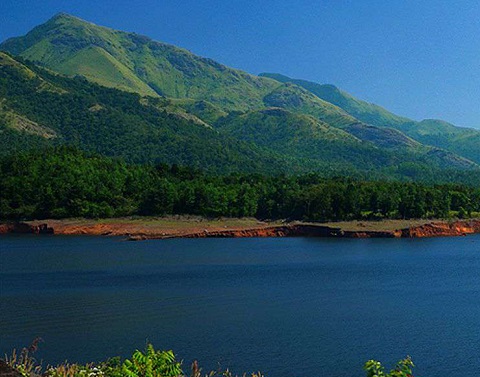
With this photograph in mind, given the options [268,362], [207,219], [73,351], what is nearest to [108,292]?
[73,351]

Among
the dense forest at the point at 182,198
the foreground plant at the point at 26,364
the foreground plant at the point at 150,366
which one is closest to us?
the foreground plant at the point at 150,366

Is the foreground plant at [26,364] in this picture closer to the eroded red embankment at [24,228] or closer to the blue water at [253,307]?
the blue water at [253,307]

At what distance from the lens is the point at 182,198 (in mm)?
175000

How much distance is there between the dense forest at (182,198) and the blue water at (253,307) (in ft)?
164

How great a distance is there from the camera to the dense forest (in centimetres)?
16650

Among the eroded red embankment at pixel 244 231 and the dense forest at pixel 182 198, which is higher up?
the dense forest at pixel 182 198

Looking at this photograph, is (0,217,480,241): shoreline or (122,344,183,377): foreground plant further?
(0,217,480,241): shoreline

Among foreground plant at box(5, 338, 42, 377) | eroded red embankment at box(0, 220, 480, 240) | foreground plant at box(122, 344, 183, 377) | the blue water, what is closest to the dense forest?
eroded red embankment at box(0, 220, 480, 240)

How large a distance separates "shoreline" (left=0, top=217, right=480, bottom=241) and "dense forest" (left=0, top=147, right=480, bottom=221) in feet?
16.3

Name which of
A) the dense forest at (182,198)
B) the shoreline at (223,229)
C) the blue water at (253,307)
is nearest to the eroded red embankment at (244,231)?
the shoreline at (223,229)

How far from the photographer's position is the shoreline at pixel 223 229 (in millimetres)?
154250

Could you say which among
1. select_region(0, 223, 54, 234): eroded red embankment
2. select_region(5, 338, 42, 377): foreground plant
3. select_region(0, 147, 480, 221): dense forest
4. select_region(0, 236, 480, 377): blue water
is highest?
select_region(0, 147, 480, 221): dense forest

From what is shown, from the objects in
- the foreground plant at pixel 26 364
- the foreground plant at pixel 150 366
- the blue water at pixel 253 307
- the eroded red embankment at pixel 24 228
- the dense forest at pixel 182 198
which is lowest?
the blue water at pixel 253 307

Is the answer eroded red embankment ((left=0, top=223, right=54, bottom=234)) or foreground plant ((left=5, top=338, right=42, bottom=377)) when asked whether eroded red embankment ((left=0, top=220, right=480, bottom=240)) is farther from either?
foreground plant ((left=5, top=338, right=42, bottom=377))
